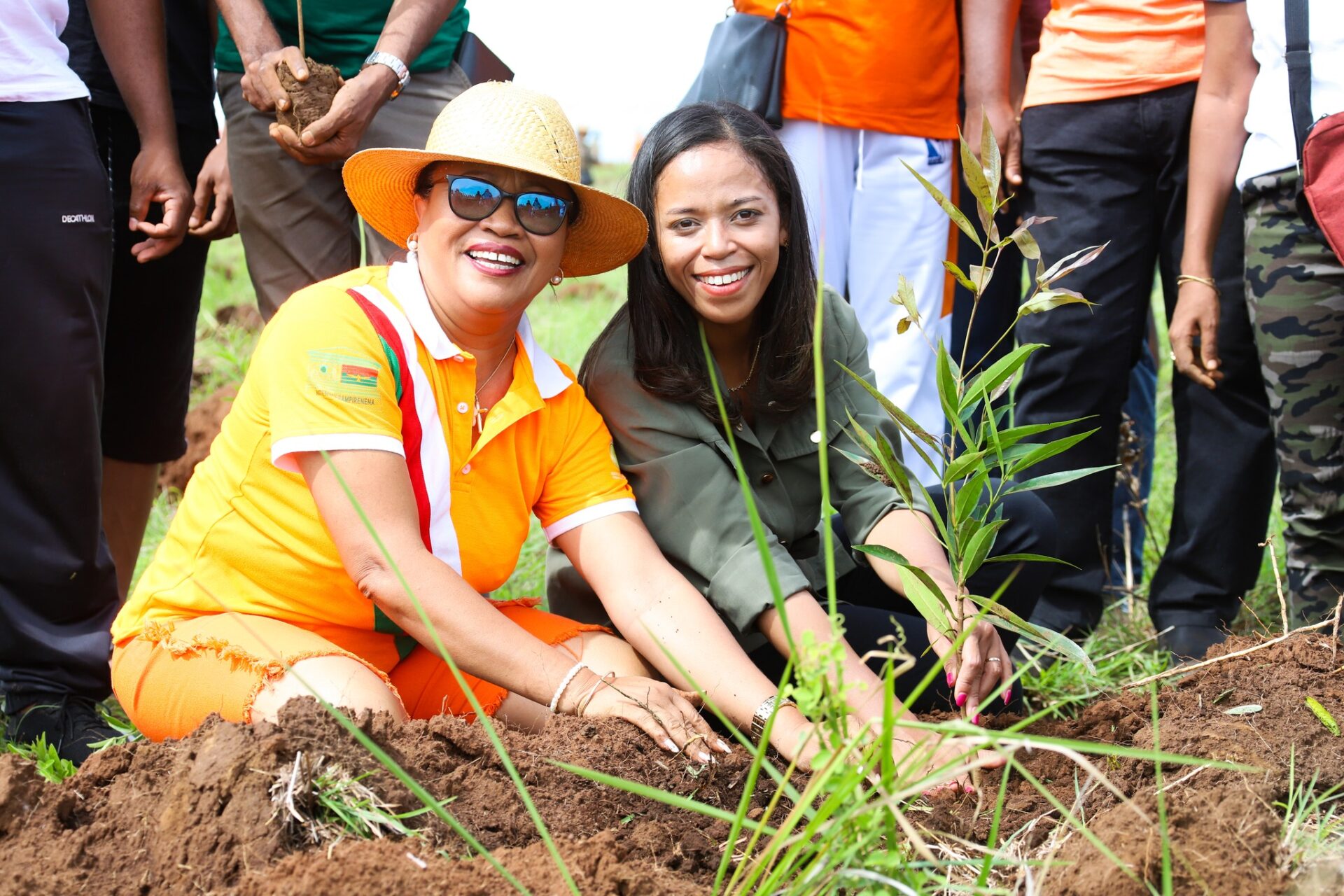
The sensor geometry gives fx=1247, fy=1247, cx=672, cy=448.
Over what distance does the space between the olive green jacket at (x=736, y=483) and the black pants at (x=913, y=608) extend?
13cm

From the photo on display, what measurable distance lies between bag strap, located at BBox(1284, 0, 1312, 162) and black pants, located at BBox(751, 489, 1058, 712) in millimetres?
982

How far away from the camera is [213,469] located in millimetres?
2467

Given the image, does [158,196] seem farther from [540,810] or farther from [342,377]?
[540,810]

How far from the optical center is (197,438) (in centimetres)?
521

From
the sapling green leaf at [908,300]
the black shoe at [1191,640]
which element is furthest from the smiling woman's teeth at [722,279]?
the black shoe at [1191,640]

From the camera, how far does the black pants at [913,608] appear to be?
2.83m

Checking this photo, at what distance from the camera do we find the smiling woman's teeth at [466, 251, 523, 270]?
Result: 2393 millimetres

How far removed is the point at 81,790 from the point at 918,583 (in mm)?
1403

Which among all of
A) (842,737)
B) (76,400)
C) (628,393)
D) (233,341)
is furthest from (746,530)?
(233,341)

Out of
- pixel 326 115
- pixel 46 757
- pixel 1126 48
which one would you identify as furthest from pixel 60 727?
pixel 1126 48

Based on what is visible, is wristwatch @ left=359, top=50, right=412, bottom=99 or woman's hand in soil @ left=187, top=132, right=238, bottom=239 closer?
wristwatch @ left=359, top=50, right=412, bottom=99

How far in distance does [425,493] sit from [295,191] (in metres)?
1.07

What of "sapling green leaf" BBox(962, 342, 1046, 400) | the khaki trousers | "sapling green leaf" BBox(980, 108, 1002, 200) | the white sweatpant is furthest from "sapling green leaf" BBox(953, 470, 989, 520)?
the khaki trousers

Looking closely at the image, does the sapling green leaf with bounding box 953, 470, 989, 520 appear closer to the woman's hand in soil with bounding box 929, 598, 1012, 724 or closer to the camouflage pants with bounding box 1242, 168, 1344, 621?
the woman's hand in soil with bounding box 929, 598, 1012, 724
